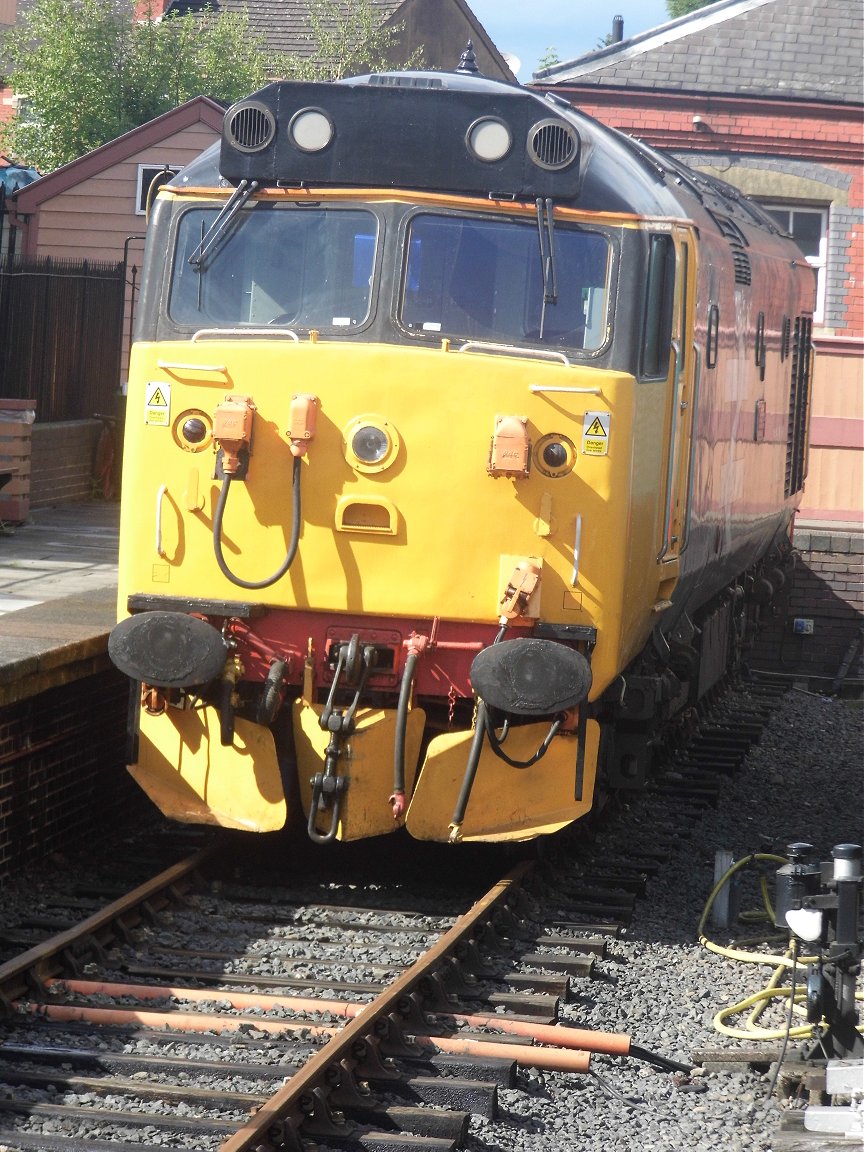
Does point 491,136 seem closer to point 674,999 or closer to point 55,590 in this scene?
point 674,999

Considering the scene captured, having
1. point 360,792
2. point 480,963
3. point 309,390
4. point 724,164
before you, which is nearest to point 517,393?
point 309,390

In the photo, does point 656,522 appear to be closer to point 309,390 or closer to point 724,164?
point 309,390

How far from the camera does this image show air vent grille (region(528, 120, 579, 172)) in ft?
22.8

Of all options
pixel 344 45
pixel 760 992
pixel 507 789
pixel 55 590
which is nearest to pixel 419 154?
pixel 507 789

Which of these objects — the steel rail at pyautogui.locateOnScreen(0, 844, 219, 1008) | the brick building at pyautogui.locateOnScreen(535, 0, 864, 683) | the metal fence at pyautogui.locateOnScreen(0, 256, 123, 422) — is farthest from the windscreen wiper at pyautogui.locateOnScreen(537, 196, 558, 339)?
the brick building at pyautogui.locateOnScreen(535, 0, 864, 683)

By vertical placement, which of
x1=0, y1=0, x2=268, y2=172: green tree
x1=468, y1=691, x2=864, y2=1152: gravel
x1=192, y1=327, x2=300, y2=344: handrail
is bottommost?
x1=468, y1=691, x2=864, y2=1152: gravel

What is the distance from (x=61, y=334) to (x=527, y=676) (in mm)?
12400

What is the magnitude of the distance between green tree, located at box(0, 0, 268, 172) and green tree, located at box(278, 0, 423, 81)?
2038mm

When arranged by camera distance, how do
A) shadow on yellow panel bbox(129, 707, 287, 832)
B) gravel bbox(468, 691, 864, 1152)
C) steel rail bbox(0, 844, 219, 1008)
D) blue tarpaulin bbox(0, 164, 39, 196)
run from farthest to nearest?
1. blue tarpaulin bbox(0, 164, 39, 196)
2. shadow on yellow panel bbox(129, 707, 287, 832)
3. steel rail bbox(0, 844, 219, 1008)
4. gravel bbox(468, 691, 864, 1152)

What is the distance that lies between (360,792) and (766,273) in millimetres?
5926

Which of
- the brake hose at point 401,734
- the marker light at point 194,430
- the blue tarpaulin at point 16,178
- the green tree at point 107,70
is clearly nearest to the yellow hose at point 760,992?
the brake hose at point 401,734

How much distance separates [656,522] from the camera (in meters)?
7.50

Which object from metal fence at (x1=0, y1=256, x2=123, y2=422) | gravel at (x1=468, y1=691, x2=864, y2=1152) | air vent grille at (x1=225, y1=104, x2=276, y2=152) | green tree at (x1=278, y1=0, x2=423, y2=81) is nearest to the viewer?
gravel at (x1=468, y1=691, x2=864, y2=1152)

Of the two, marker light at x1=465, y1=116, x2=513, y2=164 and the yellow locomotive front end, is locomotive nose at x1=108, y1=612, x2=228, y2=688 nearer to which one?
the yellow locomotive front end
